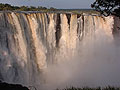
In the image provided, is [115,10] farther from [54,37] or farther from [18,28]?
[54,37]

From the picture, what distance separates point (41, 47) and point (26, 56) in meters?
1.47

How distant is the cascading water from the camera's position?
14.0 meters

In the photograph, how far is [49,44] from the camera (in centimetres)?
1669

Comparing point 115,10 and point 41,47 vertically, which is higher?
point 115,10

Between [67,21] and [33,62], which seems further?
[67,21]

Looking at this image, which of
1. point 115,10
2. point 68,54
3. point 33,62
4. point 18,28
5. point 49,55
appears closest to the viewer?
point 115,10

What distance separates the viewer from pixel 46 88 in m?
15.0

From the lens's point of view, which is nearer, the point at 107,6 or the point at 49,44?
the point at 107,6

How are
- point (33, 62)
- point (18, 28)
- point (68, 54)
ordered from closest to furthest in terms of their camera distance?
point (18, 28) → point (33, 62) → point (68, 54)

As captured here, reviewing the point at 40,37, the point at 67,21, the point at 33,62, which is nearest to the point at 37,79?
the point at 33,62

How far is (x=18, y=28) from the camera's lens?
1438cm

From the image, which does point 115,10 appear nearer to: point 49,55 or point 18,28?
point 18,28

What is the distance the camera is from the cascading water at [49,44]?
45.8 ft

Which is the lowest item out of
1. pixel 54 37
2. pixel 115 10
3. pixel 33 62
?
pixel 33 62
